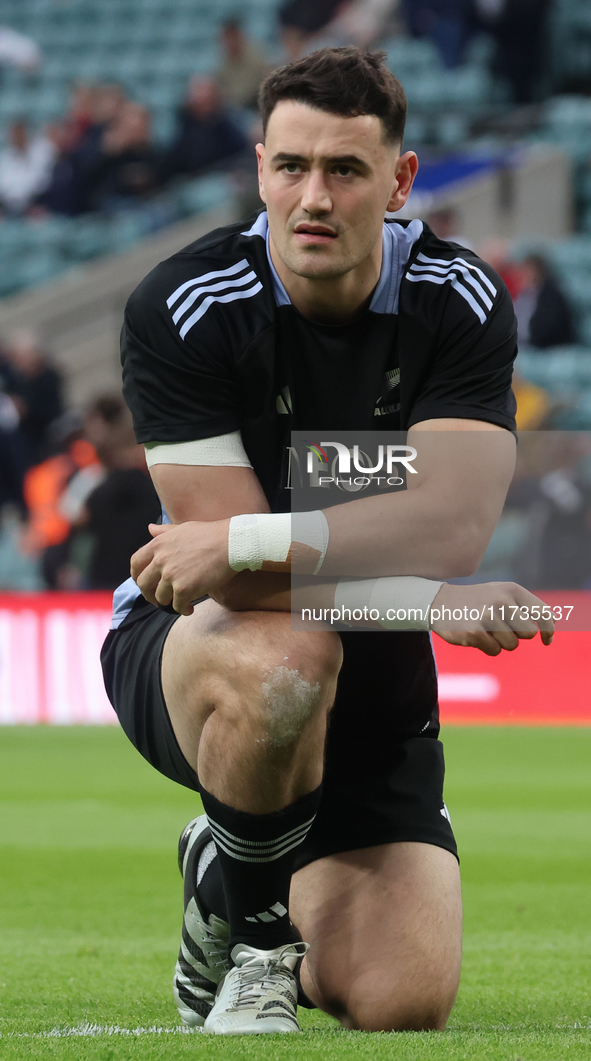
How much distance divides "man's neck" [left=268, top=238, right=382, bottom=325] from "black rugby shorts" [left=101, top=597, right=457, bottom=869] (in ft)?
2.04

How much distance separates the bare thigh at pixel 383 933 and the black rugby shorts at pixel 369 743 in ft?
0.14

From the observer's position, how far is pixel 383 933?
9.02 ft

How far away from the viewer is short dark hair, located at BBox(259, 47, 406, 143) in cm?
259

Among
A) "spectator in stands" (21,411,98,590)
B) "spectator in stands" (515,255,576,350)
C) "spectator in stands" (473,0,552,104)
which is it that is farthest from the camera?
"spectator in stands" (473,0,552,104)

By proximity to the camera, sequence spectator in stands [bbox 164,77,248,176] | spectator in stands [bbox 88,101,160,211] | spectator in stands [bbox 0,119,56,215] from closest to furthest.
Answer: spectator in stands [bbox 164,77,248,176]
spectator in stands [bbox 88,101,160,211]
spectator in stands [bbox 0,119,56,215]

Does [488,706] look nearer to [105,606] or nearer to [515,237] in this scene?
[105,606]

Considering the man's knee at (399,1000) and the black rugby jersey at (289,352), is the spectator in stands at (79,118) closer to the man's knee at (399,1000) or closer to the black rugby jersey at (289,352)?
the black rugby jersey at (289,352)

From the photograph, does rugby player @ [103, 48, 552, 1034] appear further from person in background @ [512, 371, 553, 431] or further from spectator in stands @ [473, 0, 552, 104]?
spectator in stands @ [473, 0, 552, 104]

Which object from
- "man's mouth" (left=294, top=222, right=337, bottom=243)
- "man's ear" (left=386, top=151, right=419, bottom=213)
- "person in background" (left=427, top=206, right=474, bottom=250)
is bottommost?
"person in background" (left=427, top=206, right=474, bottom=250)

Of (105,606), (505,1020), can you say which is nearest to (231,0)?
(105,606)

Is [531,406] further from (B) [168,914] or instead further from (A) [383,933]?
(A) [383,933]

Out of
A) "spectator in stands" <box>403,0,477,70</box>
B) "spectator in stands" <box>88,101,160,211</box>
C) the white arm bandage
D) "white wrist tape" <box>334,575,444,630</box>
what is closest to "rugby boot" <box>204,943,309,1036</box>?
"white wrist tape" <box>334,575,444,630</box>

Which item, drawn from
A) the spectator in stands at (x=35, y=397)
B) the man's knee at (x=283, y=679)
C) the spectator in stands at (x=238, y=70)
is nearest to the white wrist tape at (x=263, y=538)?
the man's knee at (x=283, y=679)

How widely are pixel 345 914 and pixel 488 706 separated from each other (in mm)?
6254
